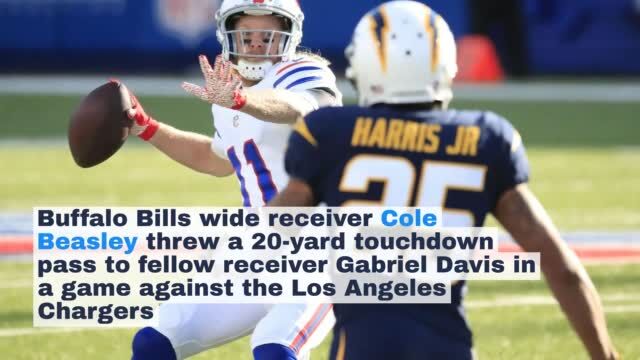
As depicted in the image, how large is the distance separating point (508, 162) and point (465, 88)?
19242 millimetres

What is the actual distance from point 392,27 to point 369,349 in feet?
2.82

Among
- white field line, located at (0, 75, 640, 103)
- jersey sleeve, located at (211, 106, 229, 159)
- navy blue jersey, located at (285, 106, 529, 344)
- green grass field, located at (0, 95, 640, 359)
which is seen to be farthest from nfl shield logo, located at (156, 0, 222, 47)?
navy blue jersey, located at (285, 106, 529, 344)

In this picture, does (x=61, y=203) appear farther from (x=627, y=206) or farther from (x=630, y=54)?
(x=630, y=54)

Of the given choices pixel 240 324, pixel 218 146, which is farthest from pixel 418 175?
pixel 218 146

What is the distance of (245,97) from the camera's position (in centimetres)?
472

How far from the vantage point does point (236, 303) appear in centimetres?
486

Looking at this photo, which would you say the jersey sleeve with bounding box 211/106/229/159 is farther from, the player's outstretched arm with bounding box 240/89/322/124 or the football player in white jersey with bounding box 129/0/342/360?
the player's outstretched arm with bounding box 240/89/322/124

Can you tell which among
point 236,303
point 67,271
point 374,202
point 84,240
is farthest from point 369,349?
point 84,240

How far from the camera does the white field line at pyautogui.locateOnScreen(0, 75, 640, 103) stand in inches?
845

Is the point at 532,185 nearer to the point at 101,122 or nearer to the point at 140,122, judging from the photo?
the point at 140,122

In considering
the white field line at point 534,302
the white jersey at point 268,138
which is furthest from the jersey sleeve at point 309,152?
the white field line at point 534,302

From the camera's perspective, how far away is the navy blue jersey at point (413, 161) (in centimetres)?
365

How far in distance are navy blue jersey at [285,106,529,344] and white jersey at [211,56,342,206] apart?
1372mm

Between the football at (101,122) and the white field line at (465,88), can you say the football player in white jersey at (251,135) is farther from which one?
the white field line at (465,88)
